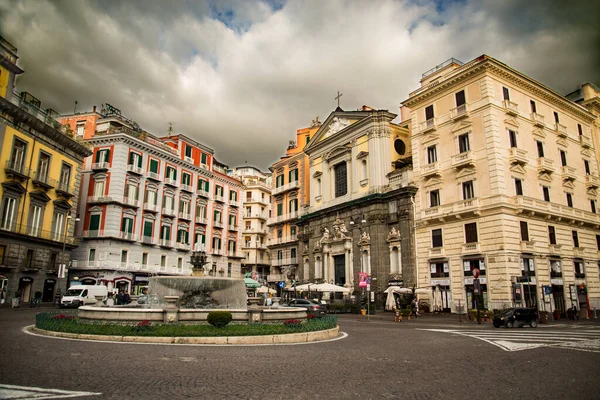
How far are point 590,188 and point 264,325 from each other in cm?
3659

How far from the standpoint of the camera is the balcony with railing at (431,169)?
34.7m

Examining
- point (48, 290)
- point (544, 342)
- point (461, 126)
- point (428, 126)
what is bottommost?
point (544, 342)

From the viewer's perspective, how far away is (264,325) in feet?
51.5

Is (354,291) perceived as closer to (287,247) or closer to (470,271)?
(470,271)

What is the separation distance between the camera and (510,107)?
1291 inches

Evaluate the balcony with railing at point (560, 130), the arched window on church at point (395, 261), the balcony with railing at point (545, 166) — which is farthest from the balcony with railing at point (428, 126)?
the arched window on church at point (395, 261)

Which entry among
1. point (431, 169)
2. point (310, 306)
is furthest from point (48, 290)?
point (431, 169)

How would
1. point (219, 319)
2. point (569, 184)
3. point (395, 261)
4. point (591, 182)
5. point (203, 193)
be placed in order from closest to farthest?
point (219, 319)
point (569, 184)
point (395, 261)
point (591, 182)
point (203, 193)

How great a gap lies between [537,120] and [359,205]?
17.1 meters

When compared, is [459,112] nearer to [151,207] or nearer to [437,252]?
[437,252]

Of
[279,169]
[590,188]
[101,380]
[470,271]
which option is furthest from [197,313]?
[279,169]

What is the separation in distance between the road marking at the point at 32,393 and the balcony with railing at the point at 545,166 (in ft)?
116

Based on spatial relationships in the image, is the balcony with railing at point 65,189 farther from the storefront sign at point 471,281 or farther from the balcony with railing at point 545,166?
the balcony with railing at point 545,166

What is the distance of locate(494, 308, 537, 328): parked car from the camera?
22109 millimetres
